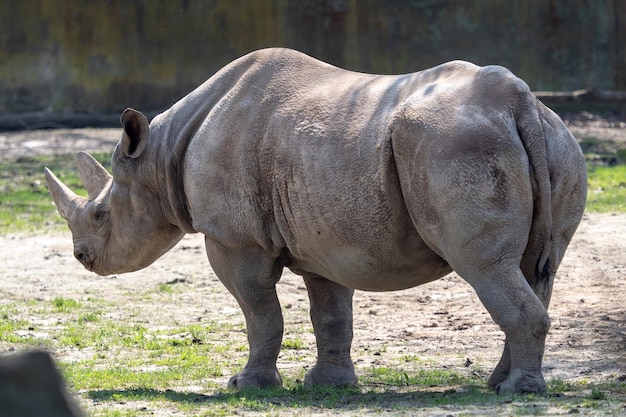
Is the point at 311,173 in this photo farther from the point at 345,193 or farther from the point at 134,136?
the point at 134,136

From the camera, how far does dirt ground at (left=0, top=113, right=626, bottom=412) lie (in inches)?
287

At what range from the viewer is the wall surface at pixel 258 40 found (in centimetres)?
2025

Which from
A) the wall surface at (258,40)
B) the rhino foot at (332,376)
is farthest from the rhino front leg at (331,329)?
the wall surface at (258,40)

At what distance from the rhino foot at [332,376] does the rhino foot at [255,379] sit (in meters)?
0.22

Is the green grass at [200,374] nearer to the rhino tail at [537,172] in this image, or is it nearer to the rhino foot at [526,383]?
the rhino foot at [526,383]

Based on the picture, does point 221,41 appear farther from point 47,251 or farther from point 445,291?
point 445,291

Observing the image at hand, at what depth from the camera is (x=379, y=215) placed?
580 cm

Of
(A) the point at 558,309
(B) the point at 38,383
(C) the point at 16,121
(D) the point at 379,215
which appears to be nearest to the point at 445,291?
(A) the point at 558,309

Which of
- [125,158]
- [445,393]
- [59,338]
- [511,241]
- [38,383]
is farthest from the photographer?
[59,338]

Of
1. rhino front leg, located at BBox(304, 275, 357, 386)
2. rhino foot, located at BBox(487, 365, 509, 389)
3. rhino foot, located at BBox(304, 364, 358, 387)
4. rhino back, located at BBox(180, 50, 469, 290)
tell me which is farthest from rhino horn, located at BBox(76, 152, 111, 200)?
rhino foot, located at BBox(487, 365, 509, 389)

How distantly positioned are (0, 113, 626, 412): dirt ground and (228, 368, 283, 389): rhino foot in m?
0.71

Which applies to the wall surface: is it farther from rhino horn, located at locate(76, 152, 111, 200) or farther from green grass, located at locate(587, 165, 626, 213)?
rhino horn, located at locate(76, 152, 111, 200)

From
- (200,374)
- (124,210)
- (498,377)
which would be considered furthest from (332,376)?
(124,210)

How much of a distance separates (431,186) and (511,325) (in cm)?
72
